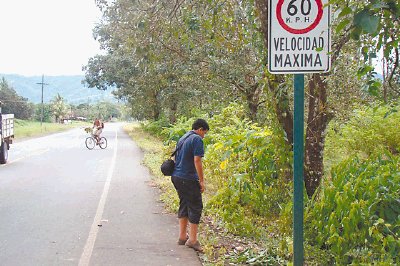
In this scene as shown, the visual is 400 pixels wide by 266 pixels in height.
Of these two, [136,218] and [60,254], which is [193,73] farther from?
[60,254]

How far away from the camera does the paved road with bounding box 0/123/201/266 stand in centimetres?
608

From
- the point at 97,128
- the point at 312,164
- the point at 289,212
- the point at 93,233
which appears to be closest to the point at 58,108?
the point at 97,128

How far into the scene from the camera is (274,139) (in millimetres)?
6094

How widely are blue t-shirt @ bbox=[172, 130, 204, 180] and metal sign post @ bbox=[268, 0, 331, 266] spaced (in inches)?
99.8

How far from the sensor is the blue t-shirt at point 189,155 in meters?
6.27

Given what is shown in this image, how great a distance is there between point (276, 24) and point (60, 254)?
4292 millimetres

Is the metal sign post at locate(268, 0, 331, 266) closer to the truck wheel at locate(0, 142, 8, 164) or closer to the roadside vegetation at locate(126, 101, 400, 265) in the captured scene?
the roadside vegetation at locate(126, 101, 400, 265)

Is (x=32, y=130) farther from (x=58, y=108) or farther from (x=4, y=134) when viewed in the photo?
(x=58, y=108)

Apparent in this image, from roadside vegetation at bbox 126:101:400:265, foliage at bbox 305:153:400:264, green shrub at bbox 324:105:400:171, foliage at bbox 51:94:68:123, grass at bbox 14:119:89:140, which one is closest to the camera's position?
foliage at bbox 305:153:400:264

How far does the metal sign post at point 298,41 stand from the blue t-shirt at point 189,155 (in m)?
2.54

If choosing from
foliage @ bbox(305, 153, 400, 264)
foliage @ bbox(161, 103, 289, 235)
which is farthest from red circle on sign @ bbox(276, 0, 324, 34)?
foliage @ bbox(161, 103, 289, 235)

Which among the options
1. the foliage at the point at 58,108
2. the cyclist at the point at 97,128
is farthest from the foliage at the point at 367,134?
the foliage at the point at 58,108

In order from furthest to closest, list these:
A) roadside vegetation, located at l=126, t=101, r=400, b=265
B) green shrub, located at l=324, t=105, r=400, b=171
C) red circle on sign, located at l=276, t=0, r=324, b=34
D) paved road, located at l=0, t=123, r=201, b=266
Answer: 1. green shrub, located at l=324, t=105, r=400, b=171
2. paved road, located at l=0, t=123, r=201, b=266
3. roadside vegetation, located at l=126, t=101, r=400, b=265
4. red circle on sign, located at l=276, t=0, r=324, b=34

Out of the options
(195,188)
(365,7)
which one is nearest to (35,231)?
(195,188)
